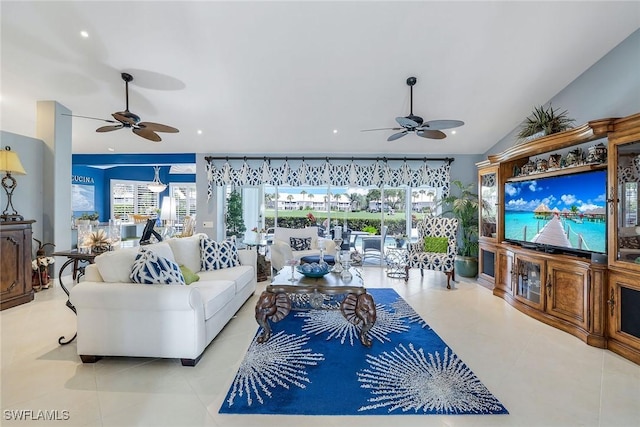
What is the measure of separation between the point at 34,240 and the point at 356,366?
525 centimetres

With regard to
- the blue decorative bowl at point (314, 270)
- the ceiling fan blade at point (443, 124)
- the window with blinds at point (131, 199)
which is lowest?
the blue decorative bowl at point (314, 270)

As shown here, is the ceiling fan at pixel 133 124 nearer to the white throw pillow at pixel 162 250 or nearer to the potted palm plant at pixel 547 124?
the white throw pillow at pixel 162 250

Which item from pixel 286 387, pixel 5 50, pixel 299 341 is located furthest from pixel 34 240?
pixel 286 387

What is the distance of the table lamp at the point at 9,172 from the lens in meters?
3.76

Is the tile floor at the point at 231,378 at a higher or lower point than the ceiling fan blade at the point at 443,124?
lower

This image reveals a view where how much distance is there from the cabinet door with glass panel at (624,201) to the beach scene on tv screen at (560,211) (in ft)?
0.68

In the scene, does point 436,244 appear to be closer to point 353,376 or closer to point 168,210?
point 353,376

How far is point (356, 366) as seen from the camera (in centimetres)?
239

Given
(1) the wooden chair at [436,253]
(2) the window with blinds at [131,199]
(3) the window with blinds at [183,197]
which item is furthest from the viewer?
(3) the window with blinds at [183,197]

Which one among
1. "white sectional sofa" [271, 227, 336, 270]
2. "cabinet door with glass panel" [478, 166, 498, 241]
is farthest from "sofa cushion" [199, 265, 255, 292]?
"cabinet door with glass panel" [478, 166, 498, 241]

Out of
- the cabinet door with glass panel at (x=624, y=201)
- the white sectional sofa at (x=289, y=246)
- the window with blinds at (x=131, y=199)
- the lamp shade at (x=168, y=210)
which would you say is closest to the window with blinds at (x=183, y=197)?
the window with blinds at (x=131, y=199)

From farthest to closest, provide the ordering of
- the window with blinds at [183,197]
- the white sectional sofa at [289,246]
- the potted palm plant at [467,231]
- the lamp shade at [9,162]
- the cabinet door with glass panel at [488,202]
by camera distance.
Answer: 1. the window with blinds at [183,197]
2. the potted palm plant at [467,231]
3. the white sectional sofa at [289,246]
4. the cabinet door with glass panel at [488,202]
5. the lamp shade at [9,162]

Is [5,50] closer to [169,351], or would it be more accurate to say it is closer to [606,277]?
[169,351]

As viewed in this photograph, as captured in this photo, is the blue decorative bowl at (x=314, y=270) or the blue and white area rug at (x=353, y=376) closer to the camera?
the blue and white area rug at (x=353, y=376)
